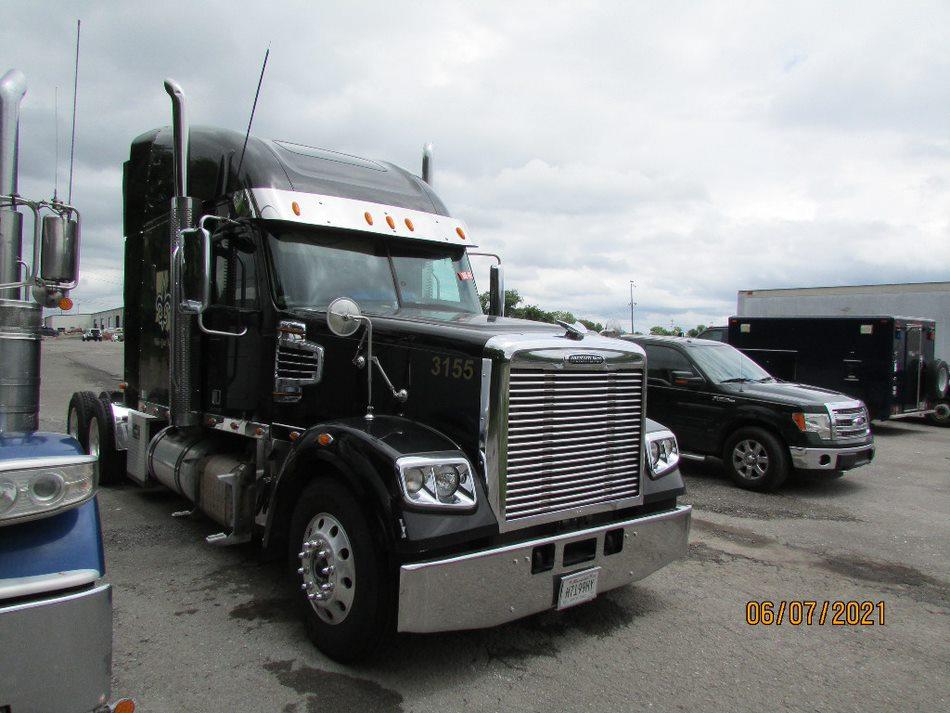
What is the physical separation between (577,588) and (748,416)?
18.4 ft

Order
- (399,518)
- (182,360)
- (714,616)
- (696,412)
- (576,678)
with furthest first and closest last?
(696,412) → (182,360) → (714,616) → (576,678) → (399,518)

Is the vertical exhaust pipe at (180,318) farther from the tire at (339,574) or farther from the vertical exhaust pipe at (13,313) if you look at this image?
the tire at (339,574)

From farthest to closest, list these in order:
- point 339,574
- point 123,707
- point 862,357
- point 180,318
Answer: point 862,357 → point 180,318 → point 339,574 → point 123,707

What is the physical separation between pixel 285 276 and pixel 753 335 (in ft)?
42.7

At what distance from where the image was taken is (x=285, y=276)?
15.6 ft

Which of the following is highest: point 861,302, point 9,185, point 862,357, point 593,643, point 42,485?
point 861,302

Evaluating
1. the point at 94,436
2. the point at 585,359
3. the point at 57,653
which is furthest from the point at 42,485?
the point at 94,436

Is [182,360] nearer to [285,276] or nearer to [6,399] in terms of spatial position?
[285,276]

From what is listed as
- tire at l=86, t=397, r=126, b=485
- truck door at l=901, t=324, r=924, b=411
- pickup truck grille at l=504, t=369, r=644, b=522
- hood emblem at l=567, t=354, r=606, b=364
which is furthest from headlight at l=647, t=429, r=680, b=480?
truck door at l=901, t=324, r=924, b=411

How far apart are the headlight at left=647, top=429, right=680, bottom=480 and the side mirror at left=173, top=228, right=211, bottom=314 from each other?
307 centimetres

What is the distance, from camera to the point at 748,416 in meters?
8.59

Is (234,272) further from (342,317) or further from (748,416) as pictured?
(748,416)

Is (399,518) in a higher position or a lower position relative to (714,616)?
higher

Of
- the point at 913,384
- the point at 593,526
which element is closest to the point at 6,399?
the point at 593,526
